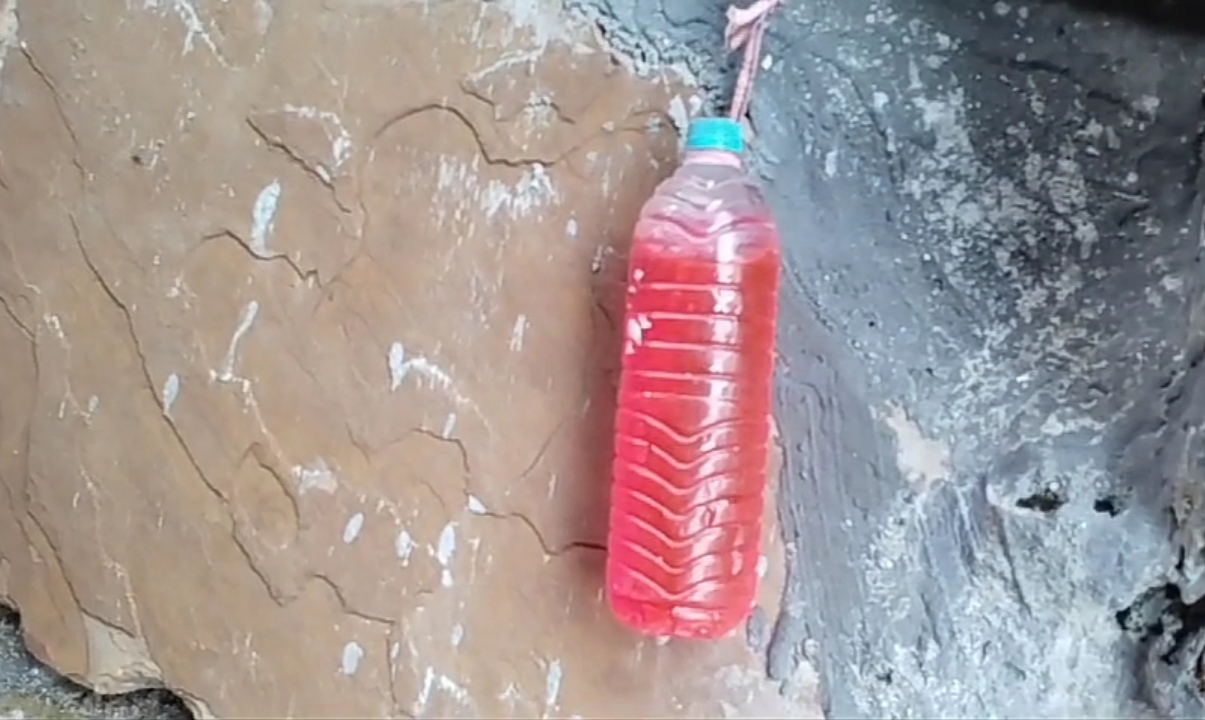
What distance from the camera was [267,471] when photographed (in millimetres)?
1174

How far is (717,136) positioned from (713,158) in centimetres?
2

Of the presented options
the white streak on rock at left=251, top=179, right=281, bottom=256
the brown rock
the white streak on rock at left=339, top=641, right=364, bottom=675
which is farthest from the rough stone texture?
the white streak on rock at left=251, top=179, right=281, bottom=256

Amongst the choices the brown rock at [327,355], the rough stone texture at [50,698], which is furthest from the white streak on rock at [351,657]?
the rough stone texture at [50,698]

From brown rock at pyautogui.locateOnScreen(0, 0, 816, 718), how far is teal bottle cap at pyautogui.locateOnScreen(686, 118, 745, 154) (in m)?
0.07

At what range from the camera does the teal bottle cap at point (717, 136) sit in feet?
3.19

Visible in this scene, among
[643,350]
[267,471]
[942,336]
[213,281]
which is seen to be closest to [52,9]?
[213,281]

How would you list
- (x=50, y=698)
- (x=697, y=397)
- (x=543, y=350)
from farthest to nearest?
(x=50, y=698)
(x=543, y=350)
(x=697, y=397)

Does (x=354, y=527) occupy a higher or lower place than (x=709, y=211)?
lower

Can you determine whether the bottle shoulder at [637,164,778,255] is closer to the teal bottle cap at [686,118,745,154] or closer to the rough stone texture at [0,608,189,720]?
the teal bottle cap at [686,118,745,154]

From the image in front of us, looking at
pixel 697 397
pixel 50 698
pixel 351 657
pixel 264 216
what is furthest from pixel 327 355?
pixel 50 698

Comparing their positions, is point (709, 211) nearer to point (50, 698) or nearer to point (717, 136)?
point (717, 136)

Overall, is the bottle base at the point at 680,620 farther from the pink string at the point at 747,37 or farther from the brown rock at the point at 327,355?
the pink string at the point at 747,37

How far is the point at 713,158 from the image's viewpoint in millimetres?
974

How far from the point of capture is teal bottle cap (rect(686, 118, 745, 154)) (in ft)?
3.19
